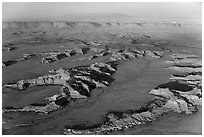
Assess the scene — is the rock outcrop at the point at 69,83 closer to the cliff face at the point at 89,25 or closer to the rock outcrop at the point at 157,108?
the rock outcrop at the point at 157,108

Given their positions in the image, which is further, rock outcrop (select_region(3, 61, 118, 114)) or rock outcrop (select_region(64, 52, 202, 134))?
rock outcrop (select_region(3, 61, 118, 114))

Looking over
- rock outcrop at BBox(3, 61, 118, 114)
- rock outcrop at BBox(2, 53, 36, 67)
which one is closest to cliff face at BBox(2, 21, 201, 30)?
rock outcrop at BBox(2, 53, 36, 67)

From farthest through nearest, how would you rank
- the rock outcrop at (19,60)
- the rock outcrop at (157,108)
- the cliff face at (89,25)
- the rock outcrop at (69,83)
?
the cliff face at (89,25) → the rock outcrop at (19,60) → the rock outcrop at (69,83) → the rock outcrop at (157,108)

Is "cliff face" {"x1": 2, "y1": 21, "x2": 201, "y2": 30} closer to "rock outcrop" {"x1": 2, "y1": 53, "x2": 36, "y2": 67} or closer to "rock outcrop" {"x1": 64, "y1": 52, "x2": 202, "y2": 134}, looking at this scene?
"rock outcrop" {"x1": 2, "y1": 53, "x2": 36, "y2": 67}

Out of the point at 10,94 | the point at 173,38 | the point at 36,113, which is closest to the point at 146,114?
the point at 36,113

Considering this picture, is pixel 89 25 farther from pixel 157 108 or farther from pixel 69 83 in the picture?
pixel 157 108

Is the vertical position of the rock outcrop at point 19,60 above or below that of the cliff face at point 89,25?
below

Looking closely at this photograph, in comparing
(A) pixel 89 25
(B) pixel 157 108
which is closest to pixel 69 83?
(B) pixel 157 108

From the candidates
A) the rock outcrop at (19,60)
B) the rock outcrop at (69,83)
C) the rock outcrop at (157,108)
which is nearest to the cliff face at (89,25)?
the rock outcrop at (19,60)

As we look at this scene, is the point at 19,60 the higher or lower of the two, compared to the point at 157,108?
higher

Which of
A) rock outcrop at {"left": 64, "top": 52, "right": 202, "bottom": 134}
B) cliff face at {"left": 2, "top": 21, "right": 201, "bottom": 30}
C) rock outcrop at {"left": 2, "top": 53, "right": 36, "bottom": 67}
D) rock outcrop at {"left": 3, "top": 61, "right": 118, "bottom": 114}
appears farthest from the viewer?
cliff face at {"left": 2, "top": 21, "right": 201, "bottom": 30}

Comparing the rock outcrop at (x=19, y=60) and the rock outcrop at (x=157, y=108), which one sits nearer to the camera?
the rock outcrop at (x=157, y=108)
